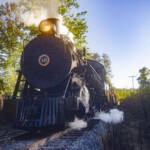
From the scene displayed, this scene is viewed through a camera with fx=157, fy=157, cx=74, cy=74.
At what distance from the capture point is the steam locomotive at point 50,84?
438cm

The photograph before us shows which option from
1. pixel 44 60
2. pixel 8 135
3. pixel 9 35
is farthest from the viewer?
pixel 9 35

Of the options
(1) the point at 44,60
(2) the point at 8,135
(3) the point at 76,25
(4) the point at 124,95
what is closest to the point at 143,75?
(4) the point at 124,95

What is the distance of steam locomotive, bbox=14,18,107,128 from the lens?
4376mm

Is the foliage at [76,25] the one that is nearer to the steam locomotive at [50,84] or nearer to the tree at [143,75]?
the steam locomotive at [50,84]

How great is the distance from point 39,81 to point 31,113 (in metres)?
1.24

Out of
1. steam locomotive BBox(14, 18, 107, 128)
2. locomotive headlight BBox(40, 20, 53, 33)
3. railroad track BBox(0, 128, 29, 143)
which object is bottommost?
railroad track BBox(0, 128, 29, 143)

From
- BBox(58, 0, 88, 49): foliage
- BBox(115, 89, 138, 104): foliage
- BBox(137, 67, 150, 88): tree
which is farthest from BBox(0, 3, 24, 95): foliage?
BBox(137, 67, 150, 88): tree

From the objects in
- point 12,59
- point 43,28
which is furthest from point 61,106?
point 12,59

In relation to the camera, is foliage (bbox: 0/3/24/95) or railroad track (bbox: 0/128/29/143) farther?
foliage (bbox: 0/3/24/95)

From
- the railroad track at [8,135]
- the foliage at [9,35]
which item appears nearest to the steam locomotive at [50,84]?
the railroad track at [8,135]

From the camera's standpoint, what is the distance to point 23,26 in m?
11.8

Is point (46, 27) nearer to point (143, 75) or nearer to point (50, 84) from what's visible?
point (50, 84)

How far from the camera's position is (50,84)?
523 centimetres

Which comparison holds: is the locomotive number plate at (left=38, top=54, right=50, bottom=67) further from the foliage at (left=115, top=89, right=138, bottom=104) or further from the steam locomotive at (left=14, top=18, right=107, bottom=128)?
the foliage at (left=115, top=89, right=138, bottom=104)
